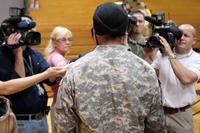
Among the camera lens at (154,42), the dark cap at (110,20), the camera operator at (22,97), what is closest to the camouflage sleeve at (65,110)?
the dark cap at (110,20)

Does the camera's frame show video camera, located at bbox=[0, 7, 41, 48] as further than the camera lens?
No

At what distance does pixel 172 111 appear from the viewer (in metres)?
2.37

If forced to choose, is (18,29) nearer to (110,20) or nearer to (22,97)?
(22,97)

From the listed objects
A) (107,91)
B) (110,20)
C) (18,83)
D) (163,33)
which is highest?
(110,20)

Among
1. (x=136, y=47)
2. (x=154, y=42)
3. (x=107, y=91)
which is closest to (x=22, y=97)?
(x=107, y=91)

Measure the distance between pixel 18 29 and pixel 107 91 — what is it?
727 millimetres

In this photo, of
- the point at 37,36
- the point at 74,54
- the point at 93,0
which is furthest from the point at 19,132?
the point at 93,0

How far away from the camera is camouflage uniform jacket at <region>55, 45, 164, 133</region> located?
1.42 meters

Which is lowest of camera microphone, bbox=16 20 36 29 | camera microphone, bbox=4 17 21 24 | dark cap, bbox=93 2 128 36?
camera microphone, bbox=16 20 36 29

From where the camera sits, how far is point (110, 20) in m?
1.41

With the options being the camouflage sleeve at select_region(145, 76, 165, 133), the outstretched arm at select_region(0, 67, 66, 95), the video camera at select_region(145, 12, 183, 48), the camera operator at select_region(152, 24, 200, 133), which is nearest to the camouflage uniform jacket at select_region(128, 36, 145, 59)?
the camera operator at select_region(152, 24, 200, 133)

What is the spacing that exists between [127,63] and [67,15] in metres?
5.25

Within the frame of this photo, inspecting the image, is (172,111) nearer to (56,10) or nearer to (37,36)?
(37,36)

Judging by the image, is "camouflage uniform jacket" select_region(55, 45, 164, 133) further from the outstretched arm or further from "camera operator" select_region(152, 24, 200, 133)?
"camera operator" select_region(152, 24, 200, 133)
